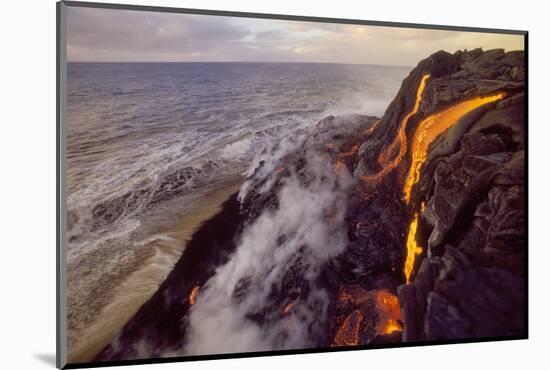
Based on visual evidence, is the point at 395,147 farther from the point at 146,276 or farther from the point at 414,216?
the point at 146,276

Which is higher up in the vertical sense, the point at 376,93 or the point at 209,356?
the point at 376,93

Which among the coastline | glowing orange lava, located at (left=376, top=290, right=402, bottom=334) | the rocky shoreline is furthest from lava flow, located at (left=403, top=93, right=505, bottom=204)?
the coastline

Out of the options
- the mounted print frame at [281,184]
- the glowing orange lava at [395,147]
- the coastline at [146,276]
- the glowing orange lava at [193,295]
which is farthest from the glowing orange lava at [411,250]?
the glowing orange lava at [193,295]

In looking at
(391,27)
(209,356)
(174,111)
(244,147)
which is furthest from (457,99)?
(209,356)

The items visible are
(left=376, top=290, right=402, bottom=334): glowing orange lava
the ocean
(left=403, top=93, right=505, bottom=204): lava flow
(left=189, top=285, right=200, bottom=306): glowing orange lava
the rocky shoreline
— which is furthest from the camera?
(left=403, top=93, right=505, bottom=204): lava flow

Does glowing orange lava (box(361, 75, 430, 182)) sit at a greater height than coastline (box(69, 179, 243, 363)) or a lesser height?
greater

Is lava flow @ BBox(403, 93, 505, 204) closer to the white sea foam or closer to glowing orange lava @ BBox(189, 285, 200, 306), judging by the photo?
the white sea foam

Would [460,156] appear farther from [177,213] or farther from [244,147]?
[177,213]
